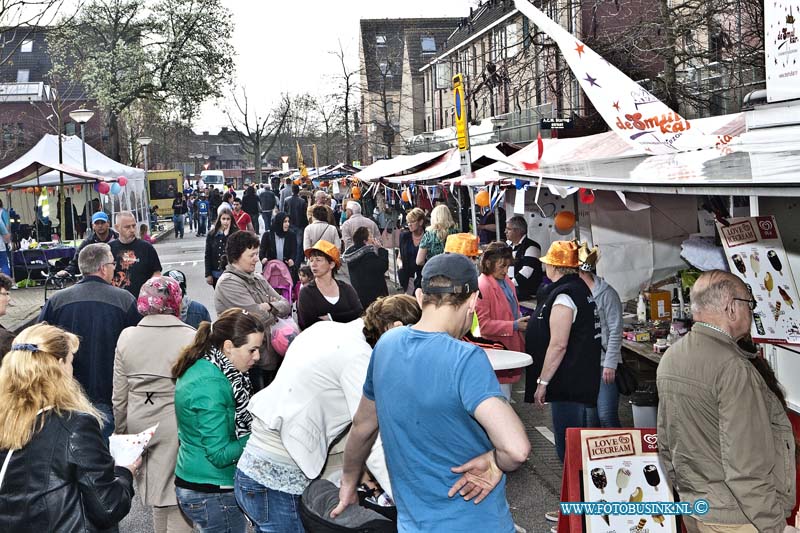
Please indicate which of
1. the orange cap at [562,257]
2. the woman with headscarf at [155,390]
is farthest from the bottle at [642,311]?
the woman with headscarf at [155,390]

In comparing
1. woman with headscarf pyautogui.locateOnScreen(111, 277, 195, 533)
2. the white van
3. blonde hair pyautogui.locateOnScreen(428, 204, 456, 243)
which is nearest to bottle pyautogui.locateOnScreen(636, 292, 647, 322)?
blonde hair pyautogui.locateOnScreen(428, 204, 456, 243)

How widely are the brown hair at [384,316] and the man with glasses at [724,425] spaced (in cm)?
113

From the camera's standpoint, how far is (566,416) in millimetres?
6336

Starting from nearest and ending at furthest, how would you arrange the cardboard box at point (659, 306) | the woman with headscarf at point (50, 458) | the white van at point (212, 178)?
1. the woman with headscarf at point (50, 458)
2. the cardboard box at point (659, 306)
3. the white van at point (212, 178)

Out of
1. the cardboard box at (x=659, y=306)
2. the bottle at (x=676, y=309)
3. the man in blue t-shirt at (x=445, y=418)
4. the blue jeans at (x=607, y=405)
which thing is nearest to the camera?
the man in blue t-shirt at (x=445, y=418)

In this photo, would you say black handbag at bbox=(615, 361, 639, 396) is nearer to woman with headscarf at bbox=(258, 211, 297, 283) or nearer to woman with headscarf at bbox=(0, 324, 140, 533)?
woman with headscarf at bbox=(0, 324, 140, 533)

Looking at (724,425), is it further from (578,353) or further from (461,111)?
(461,111)

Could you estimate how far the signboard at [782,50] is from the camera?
5.84 m

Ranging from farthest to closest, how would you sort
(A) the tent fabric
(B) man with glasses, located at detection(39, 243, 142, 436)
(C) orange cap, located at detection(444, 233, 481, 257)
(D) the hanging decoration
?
(A) the tent fabric < (D) the hanging decoration < (C) orange cap, located at detection(444, 233, 481, 257) < (B) man with glasses, located at detection(39, 243, 142, 436)

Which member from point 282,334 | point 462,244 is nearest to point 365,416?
point 282,334

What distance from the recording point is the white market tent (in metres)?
21.8

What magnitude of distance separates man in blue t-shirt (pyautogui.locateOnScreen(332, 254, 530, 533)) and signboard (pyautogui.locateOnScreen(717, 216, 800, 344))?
105 inches

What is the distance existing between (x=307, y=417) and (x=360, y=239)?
679 cm

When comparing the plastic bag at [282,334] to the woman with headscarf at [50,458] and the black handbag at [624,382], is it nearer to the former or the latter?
the black handbag at [624,382]
